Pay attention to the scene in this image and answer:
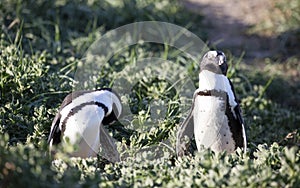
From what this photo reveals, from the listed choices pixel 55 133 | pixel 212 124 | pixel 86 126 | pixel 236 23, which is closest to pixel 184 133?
pixel 212 124

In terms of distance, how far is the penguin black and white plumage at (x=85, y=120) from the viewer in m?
3.14

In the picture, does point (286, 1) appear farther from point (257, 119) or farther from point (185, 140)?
point (185, 140)

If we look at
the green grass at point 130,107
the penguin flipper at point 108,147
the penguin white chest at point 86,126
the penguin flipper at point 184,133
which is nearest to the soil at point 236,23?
the green grass at point 130,107

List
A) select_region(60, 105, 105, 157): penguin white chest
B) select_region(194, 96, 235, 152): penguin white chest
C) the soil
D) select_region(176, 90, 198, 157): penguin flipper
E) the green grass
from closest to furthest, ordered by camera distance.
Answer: the green grass, select_region(60, 105, 105, 157): penguin white chest, select_region(194, 96, 235, 152): penguin white chest, select_region(176, 90, 198, 157): penguin flipper, the soil

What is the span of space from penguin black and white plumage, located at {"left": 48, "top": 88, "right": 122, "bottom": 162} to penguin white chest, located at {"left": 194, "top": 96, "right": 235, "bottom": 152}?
46 cm

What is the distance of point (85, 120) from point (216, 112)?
694 mm

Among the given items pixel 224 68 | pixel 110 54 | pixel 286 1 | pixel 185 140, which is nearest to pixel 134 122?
pixel 185 140

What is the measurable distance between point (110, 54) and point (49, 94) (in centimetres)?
Answer: 118

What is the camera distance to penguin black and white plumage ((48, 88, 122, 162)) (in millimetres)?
3141

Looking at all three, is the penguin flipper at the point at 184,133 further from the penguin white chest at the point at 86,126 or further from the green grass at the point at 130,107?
the penguin white chest at the point at 86,126

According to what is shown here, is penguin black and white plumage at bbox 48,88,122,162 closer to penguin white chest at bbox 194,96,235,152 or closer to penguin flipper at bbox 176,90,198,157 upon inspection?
penguin flipper at bbox 176,90,198,157

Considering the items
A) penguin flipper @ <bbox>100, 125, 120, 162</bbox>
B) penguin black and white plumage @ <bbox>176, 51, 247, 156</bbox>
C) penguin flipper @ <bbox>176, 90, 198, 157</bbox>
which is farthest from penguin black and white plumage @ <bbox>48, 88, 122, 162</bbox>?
penguin black and white plumage @ <bbox>176, 51, 247, 156</bbox>

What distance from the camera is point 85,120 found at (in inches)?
124

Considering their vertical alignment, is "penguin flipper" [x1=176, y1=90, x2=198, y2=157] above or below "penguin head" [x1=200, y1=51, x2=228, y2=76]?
below
